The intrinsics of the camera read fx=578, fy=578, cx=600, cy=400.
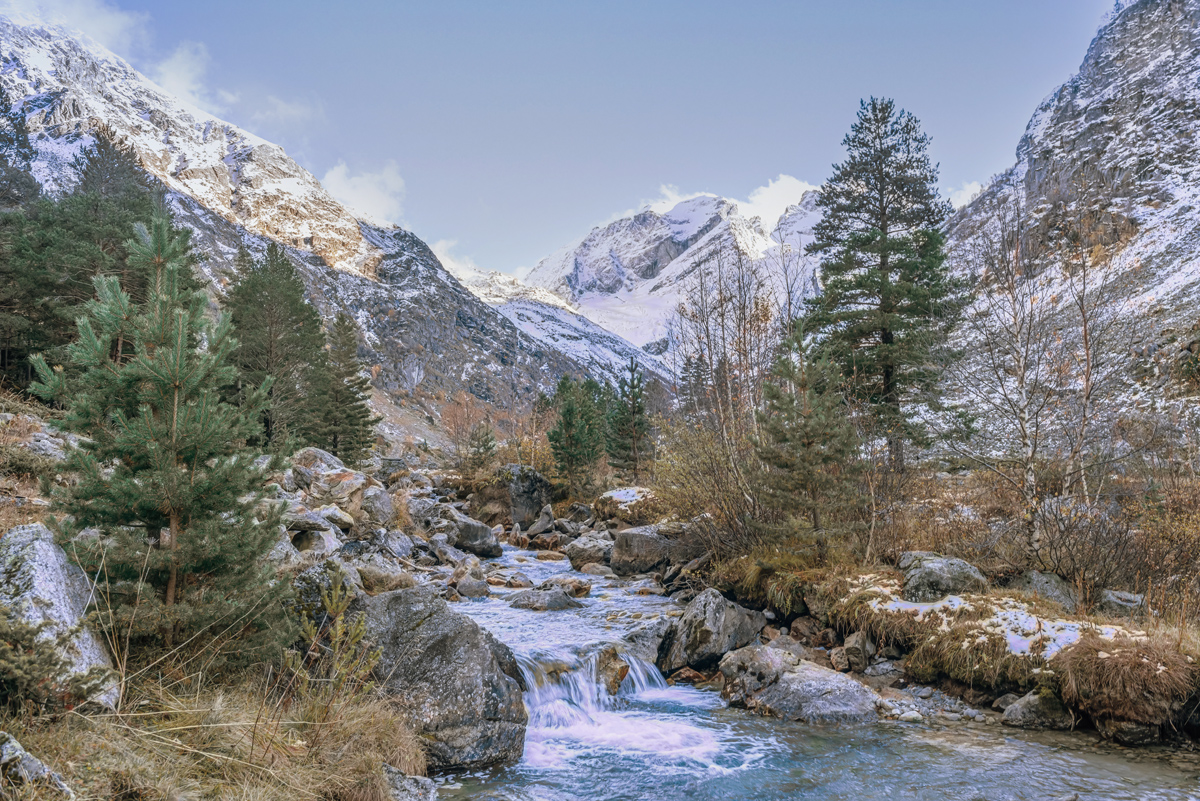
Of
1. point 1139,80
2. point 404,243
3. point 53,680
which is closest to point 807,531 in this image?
point 53,680

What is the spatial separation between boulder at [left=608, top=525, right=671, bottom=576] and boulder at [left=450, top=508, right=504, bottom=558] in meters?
4.46

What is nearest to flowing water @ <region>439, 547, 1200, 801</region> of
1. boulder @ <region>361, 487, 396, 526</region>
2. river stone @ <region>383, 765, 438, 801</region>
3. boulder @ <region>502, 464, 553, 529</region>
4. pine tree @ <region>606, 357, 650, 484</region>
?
river stone @ <region>383, 765, 438, 801</region>

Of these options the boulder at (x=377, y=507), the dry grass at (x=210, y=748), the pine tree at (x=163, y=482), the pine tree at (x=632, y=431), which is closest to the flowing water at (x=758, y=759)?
the dry grass at (x=210, y=748)

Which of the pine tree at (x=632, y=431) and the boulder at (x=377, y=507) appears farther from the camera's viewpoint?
the pine tree at (x=632, y=431)

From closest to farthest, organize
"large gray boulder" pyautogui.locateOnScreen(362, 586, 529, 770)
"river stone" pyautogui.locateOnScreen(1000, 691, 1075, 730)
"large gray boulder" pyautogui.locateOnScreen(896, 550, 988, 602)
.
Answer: "large gray boulder" pyautogui.locateOnScreen(362, 586, 529, 770) → "river stone" pyautogui.locateOnScreen(1000, 691, 1075, 730) → "large gray boulder" pyautogui.locateOnScreen(896, 550, 988, 602)

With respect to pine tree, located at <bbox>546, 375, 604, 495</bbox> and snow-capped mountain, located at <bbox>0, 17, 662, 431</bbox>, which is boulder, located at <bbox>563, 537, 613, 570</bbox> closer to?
pine tree, located at <bbox>546, 375, 604, 495</bbox>

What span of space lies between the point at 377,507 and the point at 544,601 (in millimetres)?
7033

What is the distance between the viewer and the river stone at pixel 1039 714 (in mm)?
6750

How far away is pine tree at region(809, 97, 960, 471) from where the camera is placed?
1727 cm

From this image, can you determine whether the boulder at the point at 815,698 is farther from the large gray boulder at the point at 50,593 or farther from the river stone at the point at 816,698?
the large gray boulder at the point at 50,593

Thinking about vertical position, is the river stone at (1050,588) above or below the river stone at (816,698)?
above

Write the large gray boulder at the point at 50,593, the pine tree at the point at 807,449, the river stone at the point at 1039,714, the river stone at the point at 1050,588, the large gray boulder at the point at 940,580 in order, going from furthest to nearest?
the pine tree at the point at 807,449 < the large gray boulder at the point at 940,580 < the river stone at the point at 1050,588 < the river stone at the point at 1039,714 < the large gray boulder at the point at 50,593

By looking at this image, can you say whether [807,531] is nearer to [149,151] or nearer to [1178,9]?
[1178,9]

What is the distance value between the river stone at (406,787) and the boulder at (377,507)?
11939 millimetres
